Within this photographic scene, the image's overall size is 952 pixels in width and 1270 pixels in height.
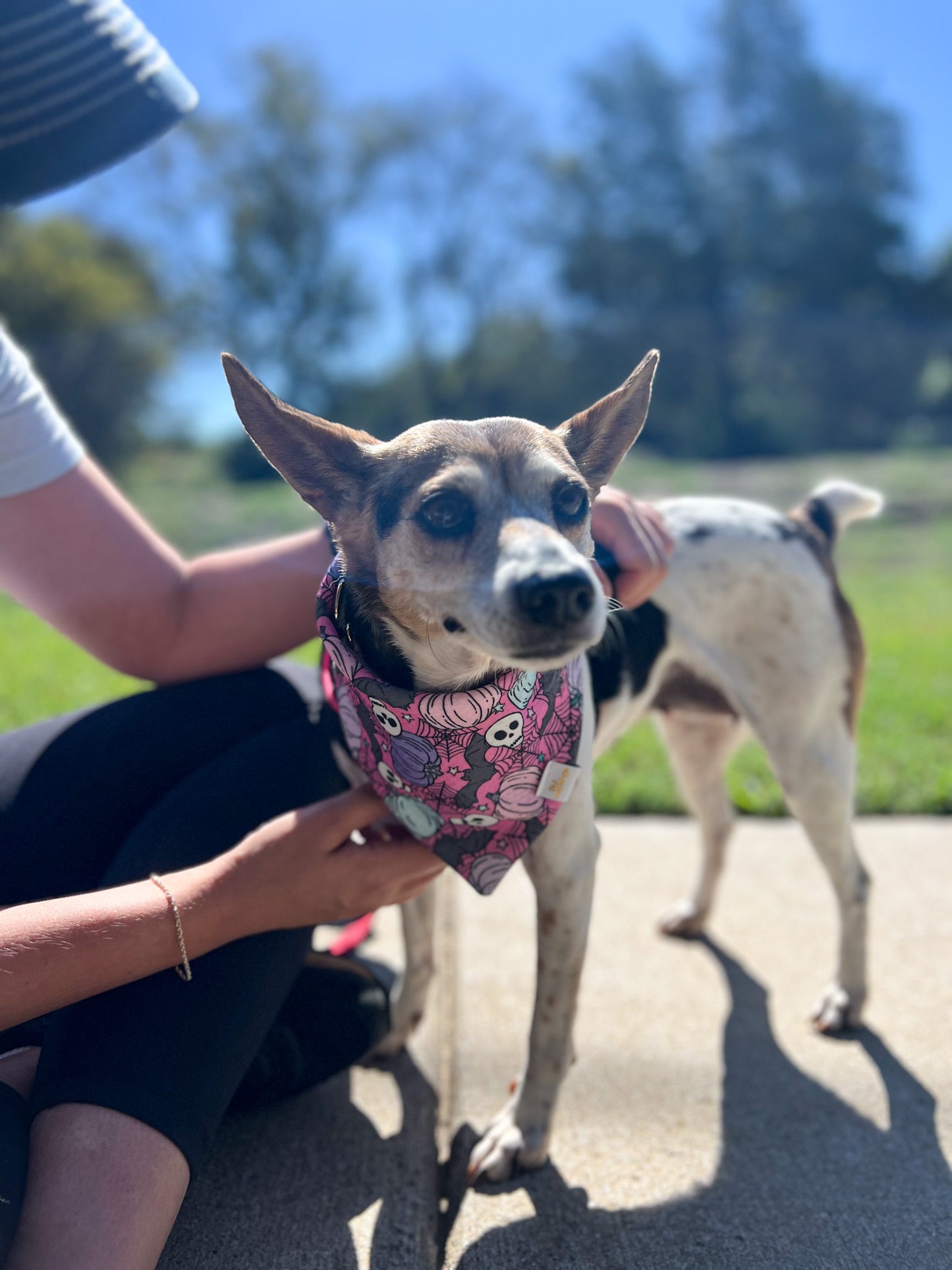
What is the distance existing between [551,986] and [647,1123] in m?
0.40

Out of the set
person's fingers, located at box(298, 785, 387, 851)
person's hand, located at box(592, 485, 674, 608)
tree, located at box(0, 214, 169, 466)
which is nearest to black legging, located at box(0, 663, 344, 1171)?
person's fingers, located at box(298, 785, 387, 851)

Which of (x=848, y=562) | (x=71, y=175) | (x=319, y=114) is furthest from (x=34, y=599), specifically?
(x=319, y=114)

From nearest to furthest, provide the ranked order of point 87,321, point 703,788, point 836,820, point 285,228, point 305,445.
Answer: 1. point 305,445
2. point 836,820
3. point 703,788
4. point 285,228
5. point 87,321

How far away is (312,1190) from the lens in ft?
5.82

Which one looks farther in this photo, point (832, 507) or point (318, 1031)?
point (832, 507)

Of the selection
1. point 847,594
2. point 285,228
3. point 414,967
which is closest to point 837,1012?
point 414,967

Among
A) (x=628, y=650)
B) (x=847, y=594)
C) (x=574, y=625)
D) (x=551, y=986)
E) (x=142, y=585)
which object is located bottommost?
(x=847, y=594)

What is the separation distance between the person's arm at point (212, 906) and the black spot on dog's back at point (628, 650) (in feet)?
1.83

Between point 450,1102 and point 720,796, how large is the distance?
1.19m

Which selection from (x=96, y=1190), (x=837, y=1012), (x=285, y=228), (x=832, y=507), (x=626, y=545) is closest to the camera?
(x=96, y=1190)

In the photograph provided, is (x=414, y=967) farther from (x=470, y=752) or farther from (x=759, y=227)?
(x=759, y=227)

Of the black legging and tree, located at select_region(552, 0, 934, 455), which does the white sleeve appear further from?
tree, located at select_region(552, 0, 934, 455)

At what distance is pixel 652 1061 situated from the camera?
2.19 metres

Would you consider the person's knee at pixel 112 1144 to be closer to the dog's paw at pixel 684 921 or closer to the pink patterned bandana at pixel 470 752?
the pink patterned bandana at pixel 470 752
